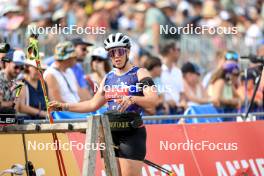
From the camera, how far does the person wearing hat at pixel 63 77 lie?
13234 millimetres

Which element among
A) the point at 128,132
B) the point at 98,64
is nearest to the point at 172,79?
the point at 98,64

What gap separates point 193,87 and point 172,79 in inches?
29.8

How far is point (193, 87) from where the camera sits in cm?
1647

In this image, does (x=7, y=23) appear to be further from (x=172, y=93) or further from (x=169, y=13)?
(x=169, y=13)

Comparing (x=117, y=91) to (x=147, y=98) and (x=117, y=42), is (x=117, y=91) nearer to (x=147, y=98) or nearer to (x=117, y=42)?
(x=147, y=98)

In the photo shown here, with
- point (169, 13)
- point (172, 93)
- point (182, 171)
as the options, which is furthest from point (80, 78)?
point (169, 13)

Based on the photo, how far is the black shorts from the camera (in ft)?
33.7

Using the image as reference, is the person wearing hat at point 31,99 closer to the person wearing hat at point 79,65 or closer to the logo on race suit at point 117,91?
the person wearing hat at point 79,65

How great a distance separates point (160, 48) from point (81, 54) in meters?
3.42

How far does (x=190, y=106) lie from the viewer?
14.6 m

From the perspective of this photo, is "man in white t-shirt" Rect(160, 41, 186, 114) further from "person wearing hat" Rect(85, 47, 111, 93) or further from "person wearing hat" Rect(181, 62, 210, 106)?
"person wearing hat" Rect(85, 47, 111, 93)

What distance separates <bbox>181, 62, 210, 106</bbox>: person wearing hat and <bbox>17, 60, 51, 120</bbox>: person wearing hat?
3.55 m

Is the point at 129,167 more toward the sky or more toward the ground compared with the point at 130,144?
more toward the ground

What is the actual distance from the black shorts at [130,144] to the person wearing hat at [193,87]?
18.6 feet
